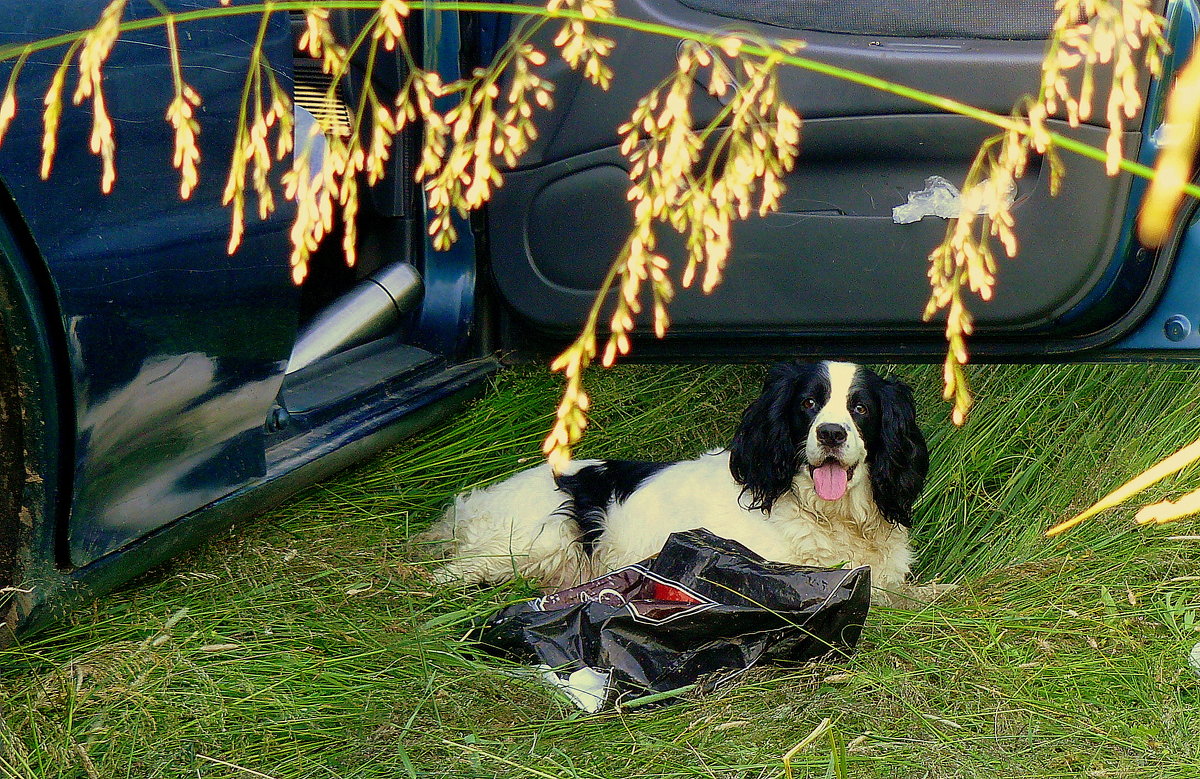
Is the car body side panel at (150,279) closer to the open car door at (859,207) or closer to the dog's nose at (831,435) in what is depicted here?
the open car door at (859,207)

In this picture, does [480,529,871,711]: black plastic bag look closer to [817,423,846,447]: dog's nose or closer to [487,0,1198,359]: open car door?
[487,0,1198,359]: open car door

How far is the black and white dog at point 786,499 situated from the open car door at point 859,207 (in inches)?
26.5

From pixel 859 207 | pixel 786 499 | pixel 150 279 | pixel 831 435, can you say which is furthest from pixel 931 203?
pixel 150 279

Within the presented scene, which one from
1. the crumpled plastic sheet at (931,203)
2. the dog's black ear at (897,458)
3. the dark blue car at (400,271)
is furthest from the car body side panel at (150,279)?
the dog's black ear at (897,458)

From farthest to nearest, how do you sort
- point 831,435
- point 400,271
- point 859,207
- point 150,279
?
point 831,435
point 400,271
point 859,207
point 150,279

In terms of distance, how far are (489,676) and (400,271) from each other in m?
1.10

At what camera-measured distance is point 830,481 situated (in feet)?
11.1

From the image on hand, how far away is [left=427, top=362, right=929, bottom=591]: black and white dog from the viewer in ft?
11.1

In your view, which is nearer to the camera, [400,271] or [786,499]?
[400,271]

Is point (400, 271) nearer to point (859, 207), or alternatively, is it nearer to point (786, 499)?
point (859, 207)

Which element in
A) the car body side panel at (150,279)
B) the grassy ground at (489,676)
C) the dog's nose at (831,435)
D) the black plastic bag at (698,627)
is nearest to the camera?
the car body side panel at (150,279)

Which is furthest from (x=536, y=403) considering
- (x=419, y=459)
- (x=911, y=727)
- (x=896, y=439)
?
(x=911, y=727)

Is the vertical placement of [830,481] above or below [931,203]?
below

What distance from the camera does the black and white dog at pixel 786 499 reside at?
3.39 m
